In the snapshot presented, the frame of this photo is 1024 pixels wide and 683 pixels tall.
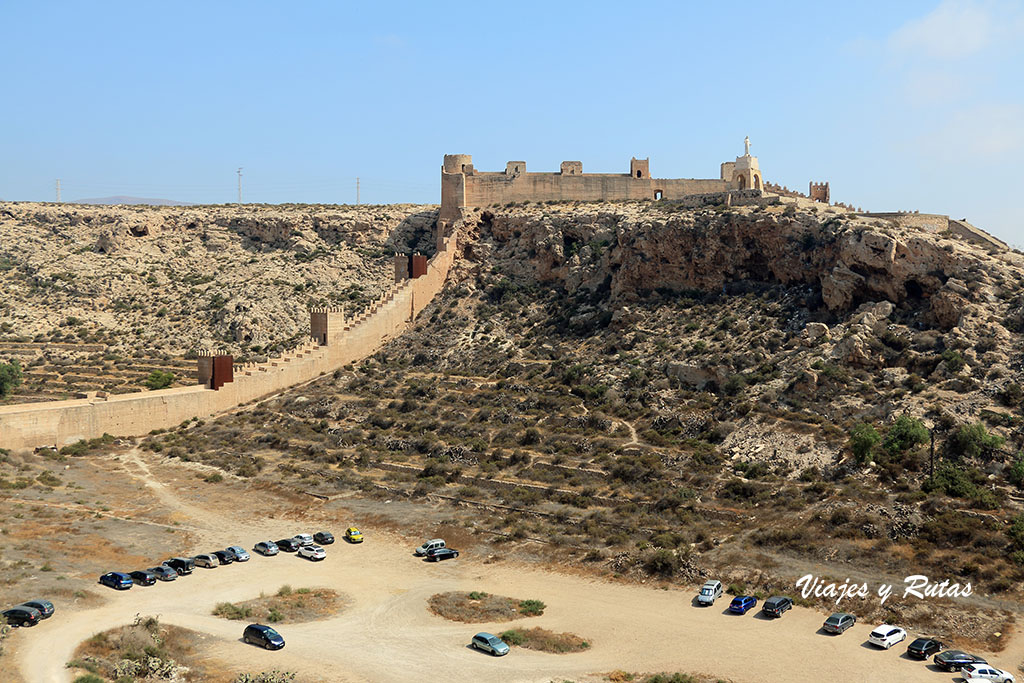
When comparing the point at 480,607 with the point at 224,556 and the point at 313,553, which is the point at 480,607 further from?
the point at 224,556

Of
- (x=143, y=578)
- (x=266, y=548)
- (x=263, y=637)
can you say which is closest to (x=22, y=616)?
(x=143, y=578)

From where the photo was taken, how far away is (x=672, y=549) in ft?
103

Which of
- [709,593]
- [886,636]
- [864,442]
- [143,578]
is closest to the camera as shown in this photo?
[886,636]

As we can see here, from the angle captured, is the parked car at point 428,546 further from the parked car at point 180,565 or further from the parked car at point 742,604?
the parked car at point 742,604

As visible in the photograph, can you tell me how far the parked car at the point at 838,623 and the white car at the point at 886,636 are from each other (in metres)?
0.73

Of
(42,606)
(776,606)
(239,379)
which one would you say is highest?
(239,379)

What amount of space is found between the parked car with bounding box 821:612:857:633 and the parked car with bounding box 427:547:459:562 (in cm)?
1240

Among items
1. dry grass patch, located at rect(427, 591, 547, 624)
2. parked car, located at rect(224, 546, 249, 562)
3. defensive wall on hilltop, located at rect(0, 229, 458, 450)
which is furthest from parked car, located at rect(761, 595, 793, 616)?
defensive wall on hilltop, located at rect(0, 229, 458, 450)

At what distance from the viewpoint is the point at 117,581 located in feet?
94.9

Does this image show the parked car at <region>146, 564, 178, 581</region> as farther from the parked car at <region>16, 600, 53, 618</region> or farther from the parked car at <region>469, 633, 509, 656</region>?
the parked car at <region>469, 633, 509, 656</region>

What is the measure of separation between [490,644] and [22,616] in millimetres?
12059

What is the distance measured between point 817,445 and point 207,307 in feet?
147

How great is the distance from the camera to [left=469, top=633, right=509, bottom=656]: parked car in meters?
24.3

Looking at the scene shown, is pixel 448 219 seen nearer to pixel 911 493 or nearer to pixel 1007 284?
pixel 1007 284
